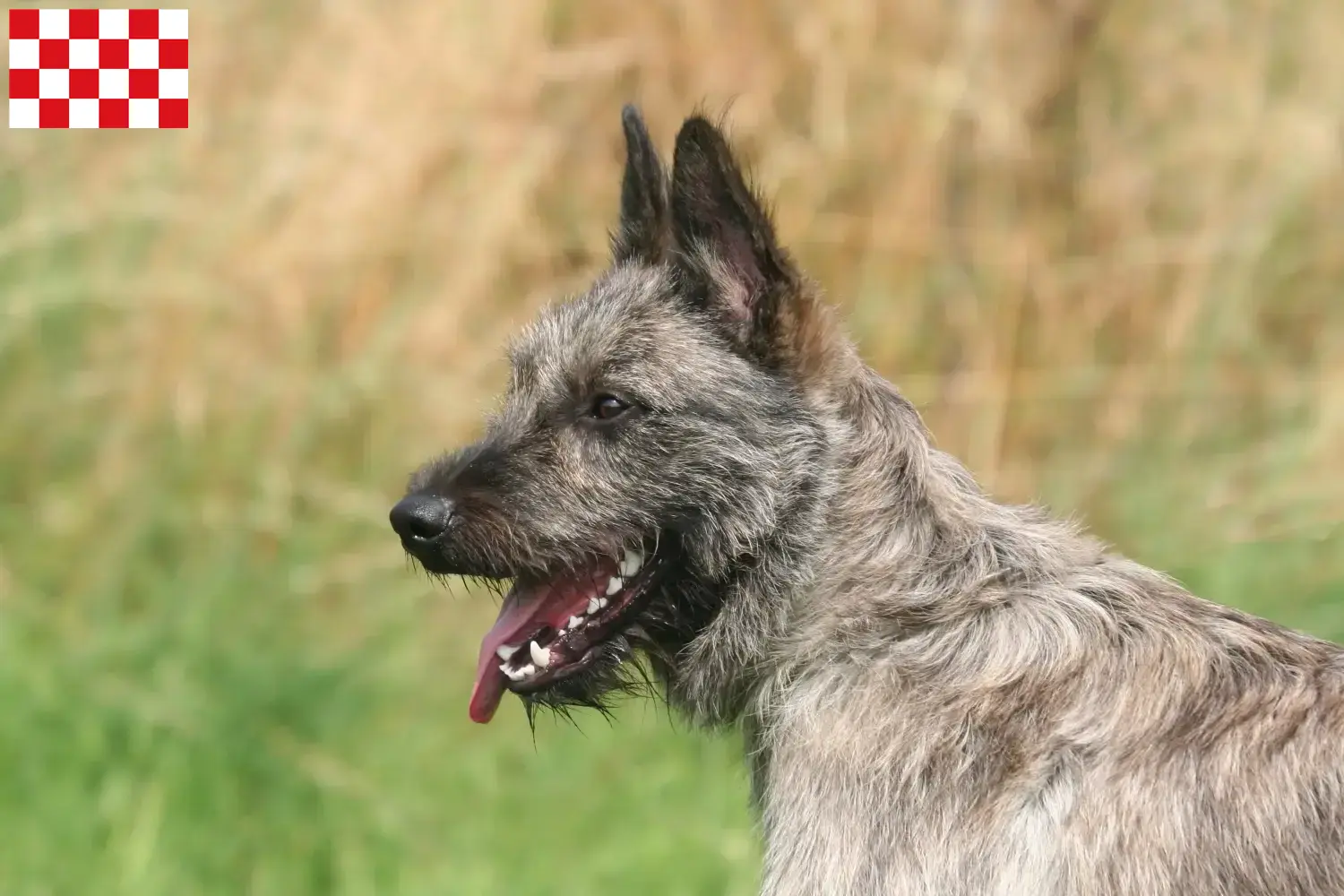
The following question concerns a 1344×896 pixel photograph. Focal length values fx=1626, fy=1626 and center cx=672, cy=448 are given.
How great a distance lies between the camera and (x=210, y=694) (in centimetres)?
614

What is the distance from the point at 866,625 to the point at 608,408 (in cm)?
92

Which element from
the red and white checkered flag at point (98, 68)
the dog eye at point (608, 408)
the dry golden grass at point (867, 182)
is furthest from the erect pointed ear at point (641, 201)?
the red and white checkered flag at point (98, 68)

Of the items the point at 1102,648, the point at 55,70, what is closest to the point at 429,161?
the point at 55,70

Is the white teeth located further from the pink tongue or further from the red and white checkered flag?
the red and white checkered flag

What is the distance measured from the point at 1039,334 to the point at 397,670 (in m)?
3.46

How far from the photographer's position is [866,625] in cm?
400

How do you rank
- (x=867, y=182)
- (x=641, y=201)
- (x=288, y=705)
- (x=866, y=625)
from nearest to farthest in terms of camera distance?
1. (x=866, y=625)
2. (x=641, y=201)
3. (x=288, y=705)
4. (x=867, y=182)

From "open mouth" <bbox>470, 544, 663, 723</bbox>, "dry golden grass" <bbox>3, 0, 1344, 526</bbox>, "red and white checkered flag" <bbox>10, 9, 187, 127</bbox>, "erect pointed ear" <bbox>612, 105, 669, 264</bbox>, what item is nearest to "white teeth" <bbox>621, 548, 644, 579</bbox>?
"open mouth" <bbox>470, 544, 663, 723</bbox>

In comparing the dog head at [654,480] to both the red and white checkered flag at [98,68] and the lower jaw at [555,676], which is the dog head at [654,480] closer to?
the lower jaw at [555,676]

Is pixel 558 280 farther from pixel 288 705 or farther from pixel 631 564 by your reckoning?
pixel 631 564

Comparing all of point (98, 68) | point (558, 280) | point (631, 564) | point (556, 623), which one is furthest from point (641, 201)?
point (98, 68)

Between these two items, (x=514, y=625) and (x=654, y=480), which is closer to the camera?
(x=654, y=480)

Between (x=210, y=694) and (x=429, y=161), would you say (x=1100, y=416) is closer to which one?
(x=429, y=161)

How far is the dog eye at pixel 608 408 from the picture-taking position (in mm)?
4336
